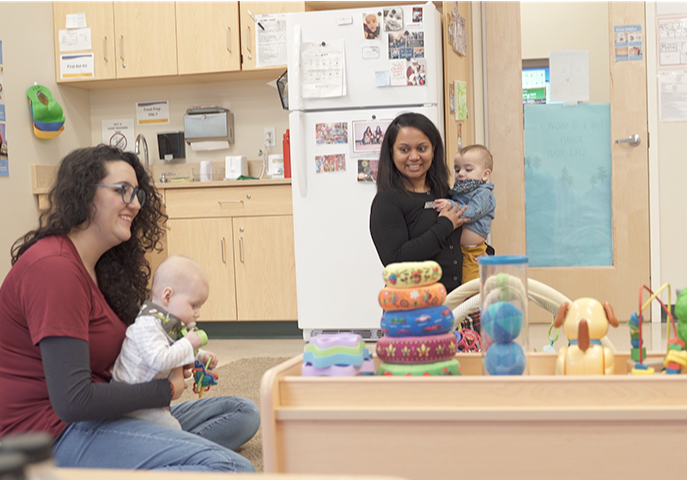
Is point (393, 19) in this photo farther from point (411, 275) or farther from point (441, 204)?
point (411, 275)

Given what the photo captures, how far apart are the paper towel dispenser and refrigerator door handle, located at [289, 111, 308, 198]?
100 centimetres

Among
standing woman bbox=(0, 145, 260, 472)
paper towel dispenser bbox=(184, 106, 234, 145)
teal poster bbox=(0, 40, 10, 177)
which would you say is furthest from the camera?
paper towel dispenser bbox=(184, 106, 234, 145)

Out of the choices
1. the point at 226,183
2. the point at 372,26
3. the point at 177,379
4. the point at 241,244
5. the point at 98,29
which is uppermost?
the point at 98,29

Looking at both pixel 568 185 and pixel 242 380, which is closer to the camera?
pixel 242 380

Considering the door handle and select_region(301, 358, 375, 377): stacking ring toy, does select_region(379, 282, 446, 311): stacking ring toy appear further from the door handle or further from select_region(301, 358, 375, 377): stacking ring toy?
the door handle

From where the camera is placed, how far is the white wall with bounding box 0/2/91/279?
3947 millimetres

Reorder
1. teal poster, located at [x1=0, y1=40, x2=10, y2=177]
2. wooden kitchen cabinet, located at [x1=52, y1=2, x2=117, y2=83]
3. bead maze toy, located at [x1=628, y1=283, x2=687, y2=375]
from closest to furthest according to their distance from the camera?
bead maze toy, located at [x1=628, y1=283, x2=687, y2=375] → teal poster, located at [x1=0, y1=40, x2=10, y2=177] → wooden kitchen cabinet, located at [x1=52, y1=2, x2=117, y2=83]

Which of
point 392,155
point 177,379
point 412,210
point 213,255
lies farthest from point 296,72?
point 177,379

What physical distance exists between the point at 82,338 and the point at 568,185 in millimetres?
3279

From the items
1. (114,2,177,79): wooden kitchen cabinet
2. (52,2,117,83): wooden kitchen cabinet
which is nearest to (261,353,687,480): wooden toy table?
(114,2,177,79): wooden kitchen cabinet

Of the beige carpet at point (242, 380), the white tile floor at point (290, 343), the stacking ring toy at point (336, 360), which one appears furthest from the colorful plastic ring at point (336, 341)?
the white tile floor at point (290, 343)

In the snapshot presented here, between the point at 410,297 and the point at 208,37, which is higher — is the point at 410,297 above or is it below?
below

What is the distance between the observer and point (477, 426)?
2.89ft

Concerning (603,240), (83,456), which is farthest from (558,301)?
(603,240)
